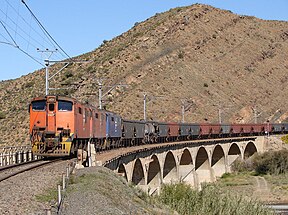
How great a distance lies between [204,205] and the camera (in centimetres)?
2431

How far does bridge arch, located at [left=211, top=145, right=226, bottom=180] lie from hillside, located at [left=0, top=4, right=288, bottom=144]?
1570 centimetres

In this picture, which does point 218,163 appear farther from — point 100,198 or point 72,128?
point 100,198

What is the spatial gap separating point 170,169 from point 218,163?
1897 cm

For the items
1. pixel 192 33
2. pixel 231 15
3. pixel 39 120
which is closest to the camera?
pixel 39 120

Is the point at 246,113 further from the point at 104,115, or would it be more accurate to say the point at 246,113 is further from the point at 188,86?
the point at 104,115

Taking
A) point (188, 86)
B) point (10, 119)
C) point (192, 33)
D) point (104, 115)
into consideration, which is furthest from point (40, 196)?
point (192, 33)

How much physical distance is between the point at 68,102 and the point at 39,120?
5.51 ft

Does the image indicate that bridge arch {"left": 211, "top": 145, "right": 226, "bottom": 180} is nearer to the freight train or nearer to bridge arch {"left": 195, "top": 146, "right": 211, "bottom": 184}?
bridge arch {"left": 195, "top": 146, "right": 211, "bottom": 184}

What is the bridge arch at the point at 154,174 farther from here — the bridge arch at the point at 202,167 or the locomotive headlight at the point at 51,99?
the locomotive headlight at the point at 51,99

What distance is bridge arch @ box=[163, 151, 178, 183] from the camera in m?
57.8

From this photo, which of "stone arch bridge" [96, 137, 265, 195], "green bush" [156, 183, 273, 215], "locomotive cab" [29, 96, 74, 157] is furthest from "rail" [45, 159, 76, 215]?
"stone arch bridge" [96, 137, 265, 195]

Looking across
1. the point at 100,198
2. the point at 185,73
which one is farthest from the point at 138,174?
the point at 185,73

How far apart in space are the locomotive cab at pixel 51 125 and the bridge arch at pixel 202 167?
4143 cm

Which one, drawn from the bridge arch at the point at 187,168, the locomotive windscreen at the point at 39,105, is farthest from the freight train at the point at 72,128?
the bridge arch at the point at 187,168
